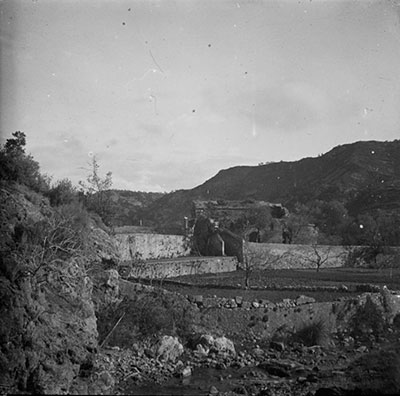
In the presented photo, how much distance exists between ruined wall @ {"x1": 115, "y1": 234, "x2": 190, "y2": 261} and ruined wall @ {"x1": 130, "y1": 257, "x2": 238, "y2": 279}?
2.12 meters

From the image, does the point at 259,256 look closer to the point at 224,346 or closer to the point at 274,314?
the point at 274,314

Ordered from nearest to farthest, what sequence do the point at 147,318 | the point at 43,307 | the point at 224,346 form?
the point at 43,307 → the point at 224,346 → the point at 147,318

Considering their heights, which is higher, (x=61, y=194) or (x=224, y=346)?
(x=61, y=194)

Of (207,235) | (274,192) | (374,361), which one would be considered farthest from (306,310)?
(274,192)

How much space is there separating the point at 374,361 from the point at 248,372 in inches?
147

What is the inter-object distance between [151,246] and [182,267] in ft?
14.6

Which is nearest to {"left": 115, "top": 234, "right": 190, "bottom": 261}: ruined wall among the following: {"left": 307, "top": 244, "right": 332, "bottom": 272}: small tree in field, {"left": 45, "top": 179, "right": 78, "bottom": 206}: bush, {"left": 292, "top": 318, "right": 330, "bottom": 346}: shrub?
{"left": 45, "top": 179, "right": 78, "bottom": 206}: bush

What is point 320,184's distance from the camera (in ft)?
263

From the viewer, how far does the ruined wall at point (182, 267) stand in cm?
2436

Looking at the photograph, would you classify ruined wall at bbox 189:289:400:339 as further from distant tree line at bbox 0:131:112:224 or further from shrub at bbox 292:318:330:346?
distant tree line at bbox 0:131:112:224

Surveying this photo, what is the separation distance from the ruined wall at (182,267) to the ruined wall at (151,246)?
2124mm

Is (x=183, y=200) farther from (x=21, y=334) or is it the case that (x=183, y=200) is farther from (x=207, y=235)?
(x=21, y=334)

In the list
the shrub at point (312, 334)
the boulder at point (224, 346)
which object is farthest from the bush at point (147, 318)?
the shrub at point (312, 334)

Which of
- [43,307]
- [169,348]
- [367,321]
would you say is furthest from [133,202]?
[43,307]
